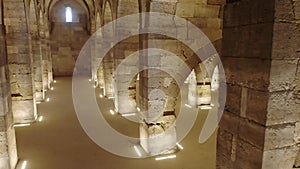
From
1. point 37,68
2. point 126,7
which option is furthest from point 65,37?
point 126,7

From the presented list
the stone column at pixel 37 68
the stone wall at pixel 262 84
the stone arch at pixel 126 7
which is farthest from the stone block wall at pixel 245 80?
the stone column at pixel 37 68

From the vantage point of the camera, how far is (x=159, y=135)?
4.77 meters

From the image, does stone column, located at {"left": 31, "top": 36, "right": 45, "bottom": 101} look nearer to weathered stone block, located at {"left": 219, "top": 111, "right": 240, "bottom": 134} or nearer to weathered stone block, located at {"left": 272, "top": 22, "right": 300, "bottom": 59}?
weathered stone block, located at {"left": 219, "top": 111, "right": 240, "bottom": 134}

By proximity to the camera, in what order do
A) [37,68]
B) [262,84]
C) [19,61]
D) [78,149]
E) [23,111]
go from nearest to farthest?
[262,84] < [78,149] < [19,61] < [23,111] < [37,68]

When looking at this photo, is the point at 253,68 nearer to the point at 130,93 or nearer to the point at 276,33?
the point at 276,33

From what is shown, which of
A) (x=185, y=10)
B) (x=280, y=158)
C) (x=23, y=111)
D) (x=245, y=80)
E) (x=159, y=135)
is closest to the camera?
(x=280, y=158)

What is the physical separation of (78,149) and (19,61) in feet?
11.2

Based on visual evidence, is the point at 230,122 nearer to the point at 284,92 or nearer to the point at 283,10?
the point at 284,92

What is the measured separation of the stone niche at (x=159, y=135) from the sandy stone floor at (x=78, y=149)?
0.82ft

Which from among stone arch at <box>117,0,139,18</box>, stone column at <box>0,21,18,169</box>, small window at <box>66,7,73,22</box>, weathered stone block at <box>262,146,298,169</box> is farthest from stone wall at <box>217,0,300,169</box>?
small window at <box>66,7,73,22</box>

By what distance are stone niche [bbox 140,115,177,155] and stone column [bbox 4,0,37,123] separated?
157 inches

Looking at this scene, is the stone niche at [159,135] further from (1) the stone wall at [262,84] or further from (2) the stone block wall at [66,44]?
(2) the stone block wall at [66,44]

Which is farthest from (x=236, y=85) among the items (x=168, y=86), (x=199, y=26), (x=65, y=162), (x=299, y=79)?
(x=65, y=162)

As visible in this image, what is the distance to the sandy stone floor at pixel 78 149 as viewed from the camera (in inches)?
174
